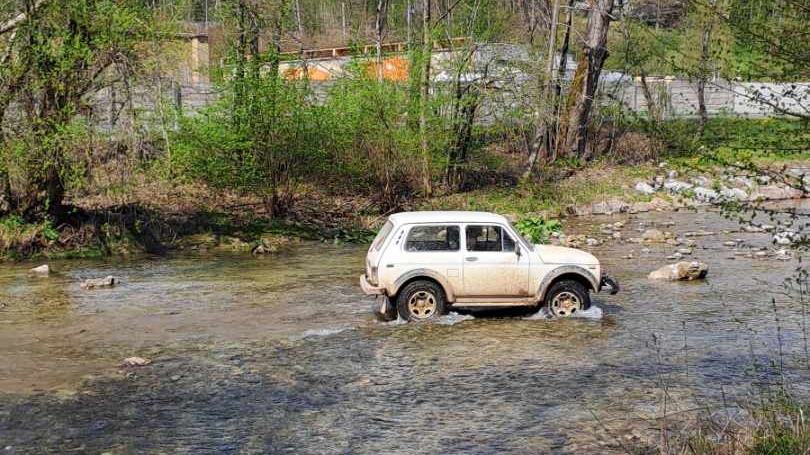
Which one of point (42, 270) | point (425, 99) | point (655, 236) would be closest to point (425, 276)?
point (42, 270)

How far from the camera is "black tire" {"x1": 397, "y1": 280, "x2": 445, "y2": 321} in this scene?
14289mm

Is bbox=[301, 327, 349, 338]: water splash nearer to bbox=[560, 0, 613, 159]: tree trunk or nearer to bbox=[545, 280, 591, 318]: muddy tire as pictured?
bbox=[545, 280, 591, 318]: muddy tire

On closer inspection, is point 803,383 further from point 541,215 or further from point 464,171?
point 464,171

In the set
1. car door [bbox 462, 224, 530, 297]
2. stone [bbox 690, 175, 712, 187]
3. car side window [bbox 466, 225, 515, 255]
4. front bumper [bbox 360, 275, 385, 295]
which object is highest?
stone [bbox 690, 175, 712, 187]

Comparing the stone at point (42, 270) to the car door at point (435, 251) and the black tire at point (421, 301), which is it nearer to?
the black tire at point (421, 301)

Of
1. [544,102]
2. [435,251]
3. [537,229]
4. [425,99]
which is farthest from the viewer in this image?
[544,102]

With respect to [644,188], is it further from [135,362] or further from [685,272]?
[135,362]

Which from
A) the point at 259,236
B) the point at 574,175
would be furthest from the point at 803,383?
the point at 574,175

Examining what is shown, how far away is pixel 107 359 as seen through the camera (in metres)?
12.7

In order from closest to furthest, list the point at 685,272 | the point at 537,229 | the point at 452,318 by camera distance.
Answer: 1. the point at 452,318
2. the point at 685,272
3. the point at 537,229

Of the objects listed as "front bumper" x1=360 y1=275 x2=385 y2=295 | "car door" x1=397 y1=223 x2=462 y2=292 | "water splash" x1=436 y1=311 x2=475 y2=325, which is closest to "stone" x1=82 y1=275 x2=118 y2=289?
"front bumper" x1=360 y1=275 x2=385 y2=295

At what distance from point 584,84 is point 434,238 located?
21.2m

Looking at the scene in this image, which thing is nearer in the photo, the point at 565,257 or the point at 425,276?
the point at 425,276

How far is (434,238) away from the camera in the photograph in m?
14.5
